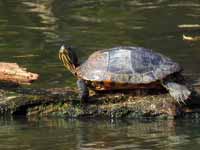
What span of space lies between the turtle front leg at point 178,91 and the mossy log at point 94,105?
0.08 metres

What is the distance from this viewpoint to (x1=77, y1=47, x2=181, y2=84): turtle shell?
302 inches

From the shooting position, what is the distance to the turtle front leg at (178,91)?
7388mm

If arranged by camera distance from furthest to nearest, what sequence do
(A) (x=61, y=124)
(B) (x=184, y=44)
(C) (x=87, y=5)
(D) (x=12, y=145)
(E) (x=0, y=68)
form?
(C) (x=87, y=5) → (B) (x=184, y=44) → (E) (x=0, y=68) → (A) (x=61, y=124) → (D) (x=12, y=145)

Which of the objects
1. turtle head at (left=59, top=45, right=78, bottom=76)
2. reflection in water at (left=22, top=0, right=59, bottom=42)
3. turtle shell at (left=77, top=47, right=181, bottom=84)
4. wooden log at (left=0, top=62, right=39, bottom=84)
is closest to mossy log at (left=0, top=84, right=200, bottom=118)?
turtle shell at (left=77, top=47, right=181, bottom=84)

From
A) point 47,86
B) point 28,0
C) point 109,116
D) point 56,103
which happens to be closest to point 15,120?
point 56,103

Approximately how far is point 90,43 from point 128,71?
4563mm

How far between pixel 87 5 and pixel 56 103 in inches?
382

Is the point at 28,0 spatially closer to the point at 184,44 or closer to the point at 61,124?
the point at 184,44

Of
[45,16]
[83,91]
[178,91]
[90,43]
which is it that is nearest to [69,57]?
[83,91]

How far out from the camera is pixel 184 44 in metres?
12.2

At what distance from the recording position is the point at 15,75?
9.02m

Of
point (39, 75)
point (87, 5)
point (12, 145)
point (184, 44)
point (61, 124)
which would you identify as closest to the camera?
point (12, 145)

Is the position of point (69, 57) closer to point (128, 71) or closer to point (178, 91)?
point (128, 71)

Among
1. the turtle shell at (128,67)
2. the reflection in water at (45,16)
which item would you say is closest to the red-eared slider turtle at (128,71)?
the turtle shell at (128,67)
